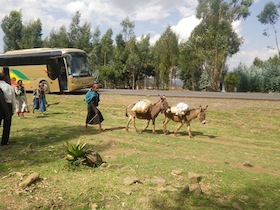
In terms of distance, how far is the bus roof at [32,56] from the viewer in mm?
24594

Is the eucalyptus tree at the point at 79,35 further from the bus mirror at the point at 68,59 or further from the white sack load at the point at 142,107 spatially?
the white sack load at the point at 142,107

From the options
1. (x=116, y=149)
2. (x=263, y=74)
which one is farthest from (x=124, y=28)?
(x=116, y=149)

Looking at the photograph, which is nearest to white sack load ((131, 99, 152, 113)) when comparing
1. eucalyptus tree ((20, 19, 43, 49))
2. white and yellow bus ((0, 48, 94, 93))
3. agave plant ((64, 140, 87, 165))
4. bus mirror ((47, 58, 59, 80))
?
agave plant ((64, 140, 87, 165))

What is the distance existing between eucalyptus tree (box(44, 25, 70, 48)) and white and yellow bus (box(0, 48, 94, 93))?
100 ft

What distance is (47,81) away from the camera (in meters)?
25.5

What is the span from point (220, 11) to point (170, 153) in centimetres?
3832

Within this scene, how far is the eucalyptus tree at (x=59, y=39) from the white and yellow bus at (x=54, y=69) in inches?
1200

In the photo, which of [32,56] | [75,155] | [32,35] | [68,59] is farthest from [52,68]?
[32,35]

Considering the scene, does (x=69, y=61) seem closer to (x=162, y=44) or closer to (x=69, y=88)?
(x=69, y=88)

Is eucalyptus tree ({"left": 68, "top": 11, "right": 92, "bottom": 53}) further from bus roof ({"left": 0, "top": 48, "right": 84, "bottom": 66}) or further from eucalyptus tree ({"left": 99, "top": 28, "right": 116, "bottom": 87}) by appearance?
bus roof ({"left": 0, "top": 48, "right": 84, "bottom": 66})

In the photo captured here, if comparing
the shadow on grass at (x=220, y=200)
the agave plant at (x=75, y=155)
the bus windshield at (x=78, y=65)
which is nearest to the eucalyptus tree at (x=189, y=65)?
the bus windshield at (x=78, y=65)

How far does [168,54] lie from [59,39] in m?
22.5

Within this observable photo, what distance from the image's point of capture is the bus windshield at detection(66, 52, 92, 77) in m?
23.8

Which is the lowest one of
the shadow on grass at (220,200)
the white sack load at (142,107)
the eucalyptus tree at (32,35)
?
the shadow on grass at (220,200)
